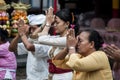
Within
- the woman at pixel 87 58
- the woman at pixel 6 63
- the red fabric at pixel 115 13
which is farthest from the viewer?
the red fabric at pixel 115 13

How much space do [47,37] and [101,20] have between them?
245 inches

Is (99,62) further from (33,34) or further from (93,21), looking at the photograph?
(93,21)

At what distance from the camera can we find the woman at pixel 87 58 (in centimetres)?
393

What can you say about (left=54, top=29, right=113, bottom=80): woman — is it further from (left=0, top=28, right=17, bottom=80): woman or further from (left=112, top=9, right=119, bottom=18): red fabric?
(left=112, top=9, right=119, bottom=18): red fabric

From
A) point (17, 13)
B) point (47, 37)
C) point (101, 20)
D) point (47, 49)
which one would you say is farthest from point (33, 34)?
point (101, 20)

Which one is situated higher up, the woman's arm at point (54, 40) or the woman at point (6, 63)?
the woman's arm at point (54, 40)

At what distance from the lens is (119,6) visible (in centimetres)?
1079

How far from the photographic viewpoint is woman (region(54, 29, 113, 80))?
3.93 m

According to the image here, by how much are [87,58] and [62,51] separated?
689 millimetres

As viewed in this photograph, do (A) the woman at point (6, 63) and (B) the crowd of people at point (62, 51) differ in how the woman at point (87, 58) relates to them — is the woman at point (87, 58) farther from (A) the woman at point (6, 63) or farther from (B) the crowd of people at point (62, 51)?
(A) the woman at point (6, 63)

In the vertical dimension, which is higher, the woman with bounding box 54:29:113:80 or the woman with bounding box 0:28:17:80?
the woman with bounding box 54:29:113:80

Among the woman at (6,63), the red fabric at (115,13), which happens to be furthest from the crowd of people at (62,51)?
the red fabric at (115,13)

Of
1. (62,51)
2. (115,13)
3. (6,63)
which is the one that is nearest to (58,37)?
(62,51)

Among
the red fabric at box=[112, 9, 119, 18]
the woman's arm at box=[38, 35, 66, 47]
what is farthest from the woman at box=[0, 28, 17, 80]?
the red fabric at box=[112, 9, 119, 18]
